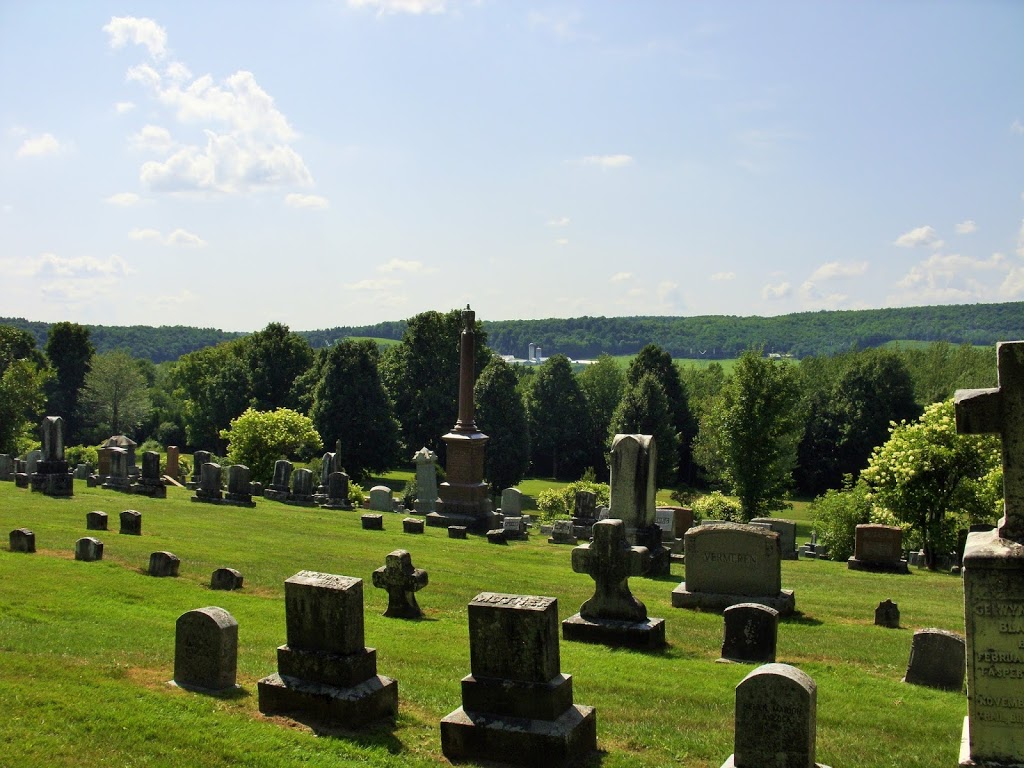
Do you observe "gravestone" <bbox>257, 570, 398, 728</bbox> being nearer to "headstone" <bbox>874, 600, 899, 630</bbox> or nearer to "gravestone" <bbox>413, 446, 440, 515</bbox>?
"headstone" <bbox>874, 600, 899, 630</bbox>

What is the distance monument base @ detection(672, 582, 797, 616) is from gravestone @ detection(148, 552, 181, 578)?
836 cm

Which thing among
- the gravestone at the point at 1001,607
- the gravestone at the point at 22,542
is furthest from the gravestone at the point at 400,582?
the gravestone at the point at 1001,607

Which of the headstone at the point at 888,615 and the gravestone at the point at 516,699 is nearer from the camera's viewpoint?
the gravestone at the point at 516,699

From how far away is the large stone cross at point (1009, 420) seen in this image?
20.1ft

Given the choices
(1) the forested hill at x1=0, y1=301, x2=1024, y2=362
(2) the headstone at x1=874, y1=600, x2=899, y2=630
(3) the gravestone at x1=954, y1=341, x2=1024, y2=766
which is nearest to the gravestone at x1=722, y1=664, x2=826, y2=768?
(3) the gravestone at x1=954, y1=341, x2=1024, y2=766

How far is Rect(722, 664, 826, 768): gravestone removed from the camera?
6320 millimetres

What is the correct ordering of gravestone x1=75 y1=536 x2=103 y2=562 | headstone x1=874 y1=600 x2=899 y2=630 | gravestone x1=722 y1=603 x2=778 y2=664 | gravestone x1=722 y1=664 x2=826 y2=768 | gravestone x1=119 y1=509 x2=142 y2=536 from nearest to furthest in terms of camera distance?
gravestone x1=722 y1=664 x2=826 y2=768
gravestone x1=722 y1=603 x2=778 y2=664
headstone x1=874 y1=600 x2=899 y2=630
gravestone x1=75 y1=536 x2=103 y2=562
gravestone x1=119 y1=509 x2=142 y2=536

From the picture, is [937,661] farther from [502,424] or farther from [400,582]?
[502,424]

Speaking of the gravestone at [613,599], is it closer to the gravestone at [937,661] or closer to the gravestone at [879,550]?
the gravestone at [937,661]

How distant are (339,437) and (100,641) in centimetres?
4028

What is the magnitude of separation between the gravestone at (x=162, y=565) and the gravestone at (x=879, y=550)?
1691 cm

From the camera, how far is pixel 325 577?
830 cm

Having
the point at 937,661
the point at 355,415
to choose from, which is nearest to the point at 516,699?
the point at 937,661

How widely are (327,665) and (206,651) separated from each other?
56.6 inches
